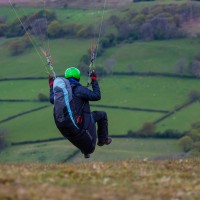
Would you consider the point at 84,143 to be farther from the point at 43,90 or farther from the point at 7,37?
the point at 7,37

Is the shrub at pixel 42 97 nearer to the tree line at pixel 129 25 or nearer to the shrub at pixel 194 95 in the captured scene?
the shrub at pixel 194 95

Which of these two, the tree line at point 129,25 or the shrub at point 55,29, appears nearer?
the tree line at point 129,25

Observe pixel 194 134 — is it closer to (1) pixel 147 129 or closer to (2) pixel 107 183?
(1) pixel 147 129

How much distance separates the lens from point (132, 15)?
144125mm

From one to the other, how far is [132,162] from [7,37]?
404ft

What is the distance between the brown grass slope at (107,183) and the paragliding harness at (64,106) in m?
2.00

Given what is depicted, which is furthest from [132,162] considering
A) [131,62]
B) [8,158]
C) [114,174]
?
[131,62]

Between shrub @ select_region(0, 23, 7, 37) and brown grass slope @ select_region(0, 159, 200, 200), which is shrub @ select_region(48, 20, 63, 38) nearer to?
shrub @ select_region(0, 23, 7, 37)

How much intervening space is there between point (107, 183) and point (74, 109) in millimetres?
4820

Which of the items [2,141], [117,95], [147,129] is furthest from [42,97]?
[147,129]

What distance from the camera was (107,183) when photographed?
11.1 metres

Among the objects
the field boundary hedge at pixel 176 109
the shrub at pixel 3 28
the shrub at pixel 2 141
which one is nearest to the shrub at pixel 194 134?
the field boundary hedge at pixel 176 109

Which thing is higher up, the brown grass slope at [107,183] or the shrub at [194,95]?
the brown grass slope at [107,183]

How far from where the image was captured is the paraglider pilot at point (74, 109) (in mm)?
15648
